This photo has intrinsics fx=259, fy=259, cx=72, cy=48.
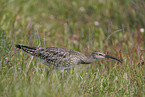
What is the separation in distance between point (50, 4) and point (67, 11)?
1.09 metres

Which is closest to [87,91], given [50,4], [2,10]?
[2,10]

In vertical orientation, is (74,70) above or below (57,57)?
below

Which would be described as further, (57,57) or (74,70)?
(57,57)

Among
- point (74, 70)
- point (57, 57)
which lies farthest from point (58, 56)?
point (74, 70)

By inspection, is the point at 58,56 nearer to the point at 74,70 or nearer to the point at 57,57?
the point at 57,57

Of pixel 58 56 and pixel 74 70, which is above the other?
pixel 58 56

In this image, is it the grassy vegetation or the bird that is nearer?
the grassy vegetation

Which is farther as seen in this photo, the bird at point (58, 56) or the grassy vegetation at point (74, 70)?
the bird at point (58, 56)

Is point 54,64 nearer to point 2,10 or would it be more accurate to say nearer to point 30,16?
point 2,10

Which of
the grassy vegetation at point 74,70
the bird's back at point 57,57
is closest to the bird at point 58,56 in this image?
the bird's back at point 57,57

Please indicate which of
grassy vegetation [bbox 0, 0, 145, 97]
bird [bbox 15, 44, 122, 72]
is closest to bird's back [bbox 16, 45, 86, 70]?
bird [bbox 15, 44, 122, 72]

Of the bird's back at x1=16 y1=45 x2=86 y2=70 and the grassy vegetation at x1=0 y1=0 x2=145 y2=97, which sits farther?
the bird's back at x1=16 y1=45 x2=86 y2=70

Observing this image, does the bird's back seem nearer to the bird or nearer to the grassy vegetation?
the bird

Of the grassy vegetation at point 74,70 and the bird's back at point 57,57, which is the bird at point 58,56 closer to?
the bird's back at point 57,57
